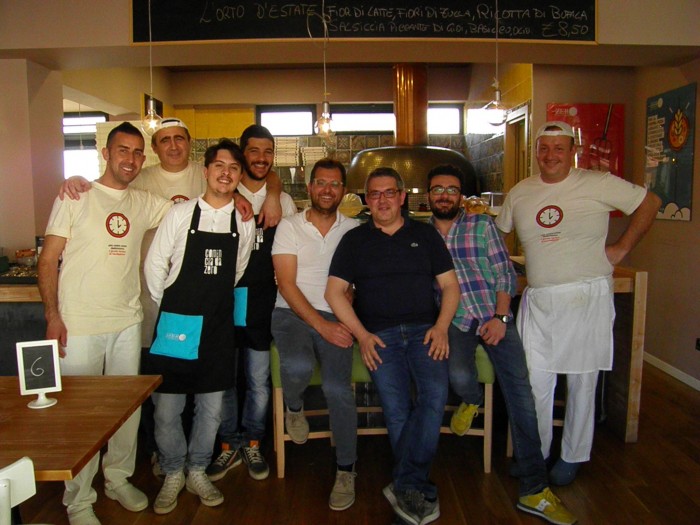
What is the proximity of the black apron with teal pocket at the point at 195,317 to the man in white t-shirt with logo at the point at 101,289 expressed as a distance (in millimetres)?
145

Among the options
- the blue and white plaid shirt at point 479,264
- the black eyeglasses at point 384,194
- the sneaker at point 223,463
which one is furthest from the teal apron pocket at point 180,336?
the blue and white plaid shirt at point 479,264

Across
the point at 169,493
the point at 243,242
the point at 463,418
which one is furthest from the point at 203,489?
the point at 463,418

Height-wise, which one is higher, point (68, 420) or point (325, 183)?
point (325, 183)

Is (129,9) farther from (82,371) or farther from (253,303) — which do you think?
(82,371)

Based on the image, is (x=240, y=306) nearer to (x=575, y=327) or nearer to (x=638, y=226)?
(x=575, y=327)

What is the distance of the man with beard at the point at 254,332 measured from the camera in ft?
8.41

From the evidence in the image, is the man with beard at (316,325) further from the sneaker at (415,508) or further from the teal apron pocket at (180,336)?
the teal apron pocket at (180,336)

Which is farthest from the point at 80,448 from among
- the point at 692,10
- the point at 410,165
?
the point at 410,165

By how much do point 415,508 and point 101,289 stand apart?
1.51 m

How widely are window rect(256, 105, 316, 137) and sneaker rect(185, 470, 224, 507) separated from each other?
19.1 feet

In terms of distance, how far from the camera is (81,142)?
8539 mm

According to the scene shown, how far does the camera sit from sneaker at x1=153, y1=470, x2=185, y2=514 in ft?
7.45

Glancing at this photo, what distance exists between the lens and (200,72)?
733 cm

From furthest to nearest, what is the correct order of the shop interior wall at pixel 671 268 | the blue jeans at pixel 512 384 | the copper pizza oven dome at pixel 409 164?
1. the copper pizza oven dome at pixel 409 164
2. the shop interior wall at pixel 671 268
3. the blue jeans at pixel 512 384
